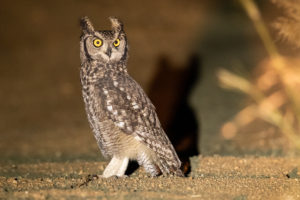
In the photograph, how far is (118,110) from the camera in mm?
4914

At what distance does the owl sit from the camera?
4.92 metres

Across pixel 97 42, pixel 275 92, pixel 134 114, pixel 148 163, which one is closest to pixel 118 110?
pixel 134 114

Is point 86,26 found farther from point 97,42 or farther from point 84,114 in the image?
point 84,114

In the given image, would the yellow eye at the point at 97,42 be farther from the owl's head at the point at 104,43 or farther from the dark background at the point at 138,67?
the dark background at the point at 138,67

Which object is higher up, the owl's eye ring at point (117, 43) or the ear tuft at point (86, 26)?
the ear tuft at point (86, 26)

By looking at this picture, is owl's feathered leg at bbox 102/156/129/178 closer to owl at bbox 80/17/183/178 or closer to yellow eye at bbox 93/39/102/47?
owl at bbox 80/17/183/178

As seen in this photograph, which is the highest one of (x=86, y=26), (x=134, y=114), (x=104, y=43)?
(x=86, y=26)

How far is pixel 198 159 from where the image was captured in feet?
19.8

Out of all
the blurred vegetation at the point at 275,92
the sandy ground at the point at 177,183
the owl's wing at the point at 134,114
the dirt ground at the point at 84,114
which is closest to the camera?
the sandy ground at the point at 177,183

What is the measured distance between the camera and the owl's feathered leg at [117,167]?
511cm

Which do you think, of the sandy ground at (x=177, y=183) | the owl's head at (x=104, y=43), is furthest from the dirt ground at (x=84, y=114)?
the owl's head at (x=104, y=43)

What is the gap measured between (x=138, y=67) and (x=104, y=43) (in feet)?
28.3

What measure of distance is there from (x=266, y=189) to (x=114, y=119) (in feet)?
5.06

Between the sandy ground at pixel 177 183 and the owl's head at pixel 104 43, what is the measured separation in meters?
1.21
